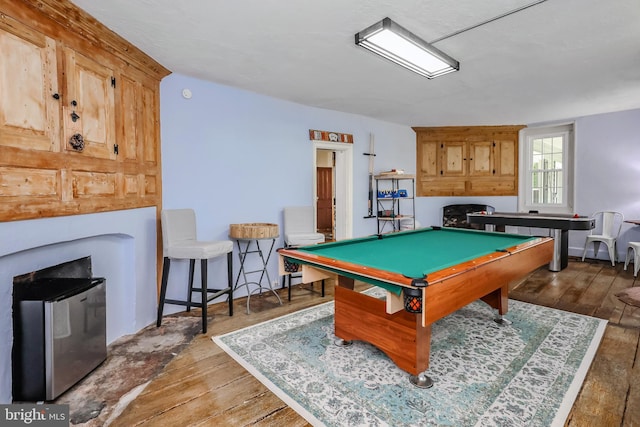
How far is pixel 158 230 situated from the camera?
323cm

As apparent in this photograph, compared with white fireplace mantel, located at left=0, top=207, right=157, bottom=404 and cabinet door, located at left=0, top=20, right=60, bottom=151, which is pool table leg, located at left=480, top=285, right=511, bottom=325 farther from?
cabinet door, located at left=0, top=20, right=60, bottom=151

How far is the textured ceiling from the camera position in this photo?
2.22 m

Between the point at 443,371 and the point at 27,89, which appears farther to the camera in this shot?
the point at 443,371

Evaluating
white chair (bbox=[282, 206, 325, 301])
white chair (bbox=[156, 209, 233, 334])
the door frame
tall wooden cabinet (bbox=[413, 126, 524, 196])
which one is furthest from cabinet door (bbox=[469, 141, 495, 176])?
white chair (bbox=[156, 209, 233, 334])

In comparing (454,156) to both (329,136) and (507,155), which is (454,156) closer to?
(507,155)

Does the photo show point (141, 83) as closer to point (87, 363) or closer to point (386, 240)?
point (87, 363)

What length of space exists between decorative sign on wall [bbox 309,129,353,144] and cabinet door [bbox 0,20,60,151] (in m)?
3.03

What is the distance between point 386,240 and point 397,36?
1729 mm

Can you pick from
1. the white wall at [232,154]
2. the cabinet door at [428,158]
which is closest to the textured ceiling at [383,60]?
the white wall at [232,154]

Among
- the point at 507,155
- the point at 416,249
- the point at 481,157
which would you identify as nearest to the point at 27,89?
the point at 416,249

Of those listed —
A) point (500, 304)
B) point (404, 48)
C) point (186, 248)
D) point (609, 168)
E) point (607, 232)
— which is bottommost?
point (500, 304)

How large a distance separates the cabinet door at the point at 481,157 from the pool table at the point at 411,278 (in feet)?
12.4

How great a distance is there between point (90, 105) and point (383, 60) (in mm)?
2515

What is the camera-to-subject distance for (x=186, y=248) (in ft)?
9.56
